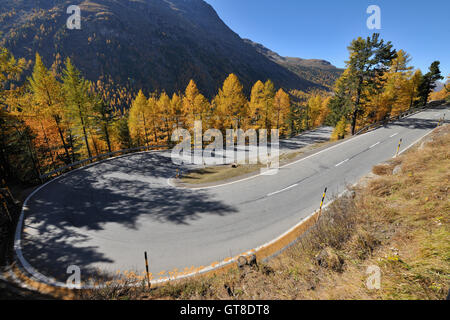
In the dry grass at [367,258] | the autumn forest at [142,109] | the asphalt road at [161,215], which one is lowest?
the asphalt road at [161,215]

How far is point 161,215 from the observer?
31.1ft

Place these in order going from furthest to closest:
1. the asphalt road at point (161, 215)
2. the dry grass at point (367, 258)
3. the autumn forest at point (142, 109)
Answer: the autumn forest at point (142, 109) → the asphalt road at point (161, 215) → the dry grass at point (367, 258)

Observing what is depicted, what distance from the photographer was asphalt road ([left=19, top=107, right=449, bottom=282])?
6.91 meters

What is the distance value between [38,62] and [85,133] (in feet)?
24.4

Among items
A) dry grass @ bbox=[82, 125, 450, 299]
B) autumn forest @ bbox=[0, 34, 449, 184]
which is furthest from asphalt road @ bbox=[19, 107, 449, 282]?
autumn forest @ bbox=[0, 34, 449, 184]

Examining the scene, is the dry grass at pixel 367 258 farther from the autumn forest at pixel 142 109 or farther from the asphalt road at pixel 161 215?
the autumn forest at pixel 142 109

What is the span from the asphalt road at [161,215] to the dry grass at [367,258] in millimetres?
2326

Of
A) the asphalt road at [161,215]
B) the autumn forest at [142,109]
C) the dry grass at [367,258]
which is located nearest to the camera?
the dry grass at [367,258]

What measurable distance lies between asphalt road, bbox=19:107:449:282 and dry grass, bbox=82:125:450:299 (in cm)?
233

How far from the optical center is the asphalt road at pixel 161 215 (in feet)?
22.7

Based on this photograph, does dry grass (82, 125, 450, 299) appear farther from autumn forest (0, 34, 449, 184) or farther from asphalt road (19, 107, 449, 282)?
autumn forest (0, 34, 449, 184)

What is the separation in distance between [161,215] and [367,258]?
8.77 meters

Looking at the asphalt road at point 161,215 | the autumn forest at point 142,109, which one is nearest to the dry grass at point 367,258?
the asphalt road at point 161,215

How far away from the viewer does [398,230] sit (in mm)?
4340
